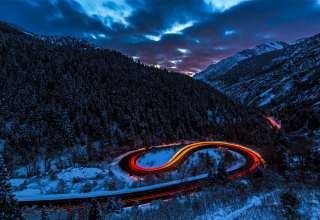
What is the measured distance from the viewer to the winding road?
3200 centimetres

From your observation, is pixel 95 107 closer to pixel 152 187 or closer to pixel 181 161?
pixel 181 161

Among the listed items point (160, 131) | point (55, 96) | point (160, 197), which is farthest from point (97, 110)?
point (160, 197)

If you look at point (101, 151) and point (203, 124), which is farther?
point (203, 124)

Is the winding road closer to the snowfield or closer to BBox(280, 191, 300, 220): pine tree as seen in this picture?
the snowfield

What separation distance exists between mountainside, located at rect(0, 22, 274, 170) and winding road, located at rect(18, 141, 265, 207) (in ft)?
39.0

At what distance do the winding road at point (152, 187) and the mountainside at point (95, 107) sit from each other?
1187 centimetres

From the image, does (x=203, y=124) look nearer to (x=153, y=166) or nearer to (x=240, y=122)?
(x=240, y=122)

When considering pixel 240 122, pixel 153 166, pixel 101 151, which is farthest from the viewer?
pixel 240 122

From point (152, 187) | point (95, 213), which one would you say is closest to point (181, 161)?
point (152, 187)

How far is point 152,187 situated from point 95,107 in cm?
4622

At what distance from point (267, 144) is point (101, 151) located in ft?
159

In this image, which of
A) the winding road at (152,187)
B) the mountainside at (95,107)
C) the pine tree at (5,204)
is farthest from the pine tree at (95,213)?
the mountainside at (95,107)

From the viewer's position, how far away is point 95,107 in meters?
77.8

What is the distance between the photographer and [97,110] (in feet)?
253
